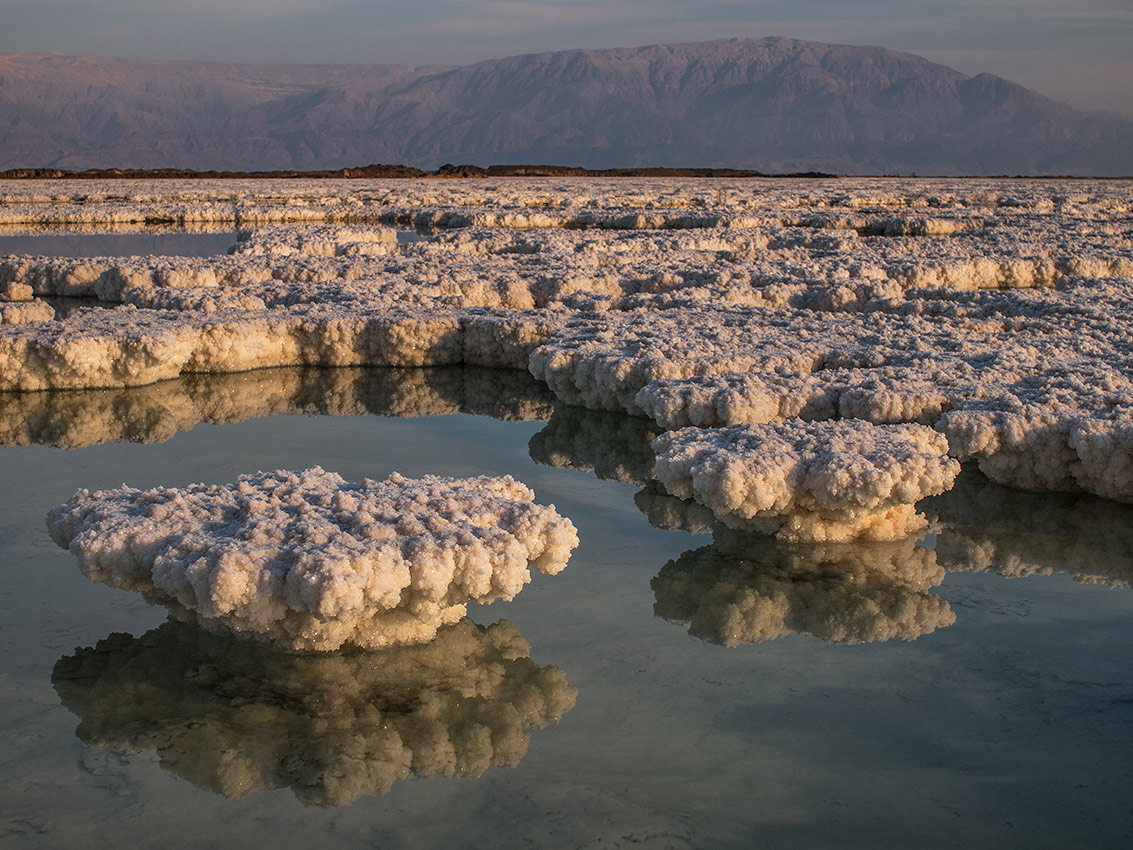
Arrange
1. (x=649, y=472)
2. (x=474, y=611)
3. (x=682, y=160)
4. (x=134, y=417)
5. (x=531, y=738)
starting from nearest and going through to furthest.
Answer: (x=531, y=738), (x=474, y=611), (x=649, y=472), (x=134, y=417), (x=682, y=160)

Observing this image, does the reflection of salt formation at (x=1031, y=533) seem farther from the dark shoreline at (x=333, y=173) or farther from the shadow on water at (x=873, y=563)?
the dark shoreline at (x=333, y=173)

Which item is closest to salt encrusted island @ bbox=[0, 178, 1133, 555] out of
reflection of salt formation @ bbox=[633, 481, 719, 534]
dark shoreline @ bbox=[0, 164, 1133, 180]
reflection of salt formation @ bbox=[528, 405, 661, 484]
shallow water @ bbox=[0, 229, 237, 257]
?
reflection of salt formation @ bbox=[528, 405, 661, 484]

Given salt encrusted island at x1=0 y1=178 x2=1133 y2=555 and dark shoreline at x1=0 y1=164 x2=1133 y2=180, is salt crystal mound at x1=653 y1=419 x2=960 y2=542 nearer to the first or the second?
salt encrusted island at x1=0 y1=178 x2=1133 y2=555

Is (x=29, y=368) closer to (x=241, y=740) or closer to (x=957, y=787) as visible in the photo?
(x=241, y=740)

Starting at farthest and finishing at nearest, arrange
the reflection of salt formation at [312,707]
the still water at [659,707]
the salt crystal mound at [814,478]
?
the salt crystal mound at [814,478]
the reflection of salt formation at [312,707]
the still water at [659,707]

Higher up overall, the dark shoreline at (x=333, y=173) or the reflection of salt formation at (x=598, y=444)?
the reflection of salt formation at (x=598, y=444)

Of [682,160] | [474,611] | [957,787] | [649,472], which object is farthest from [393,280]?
[682,160]

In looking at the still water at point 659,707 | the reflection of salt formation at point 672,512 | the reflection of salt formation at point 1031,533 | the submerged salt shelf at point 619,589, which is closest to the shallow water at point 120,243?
the submerged salt shelf at point 619,589

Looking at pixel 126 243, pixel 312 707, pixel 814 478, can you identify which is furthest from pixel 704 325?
pixel 126 243
